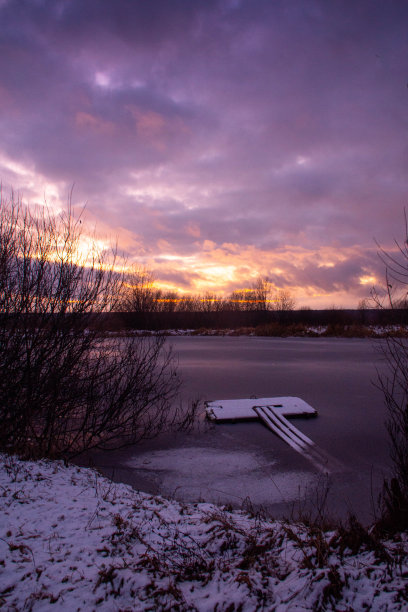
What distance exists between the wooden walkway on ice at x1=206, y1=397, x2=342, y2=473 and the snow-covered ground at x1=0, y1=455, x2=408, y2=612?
9.09ft

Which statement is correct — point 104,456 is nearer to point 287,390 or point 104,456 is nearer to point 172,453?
point 172,453

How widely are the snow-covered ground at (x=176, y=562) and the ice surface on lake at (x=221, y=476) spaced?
3.87ft

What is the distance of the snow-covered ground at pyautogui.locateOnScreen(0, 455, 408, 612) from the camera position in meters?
1.88

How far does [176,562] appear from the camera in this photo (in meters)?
2.16

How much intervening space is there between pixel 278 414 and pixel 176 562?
5237mm

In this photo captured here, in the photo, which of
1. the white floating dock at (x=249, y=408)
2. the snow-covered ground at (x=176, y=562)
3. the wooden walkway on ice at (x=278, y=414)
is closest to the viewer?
the snow-covered ground at (x=176, y=562)

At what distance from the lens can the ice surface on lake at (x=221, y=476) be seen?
3.99 m

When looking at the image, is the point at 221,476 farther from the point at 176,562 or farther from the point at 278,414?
the point at 278,414

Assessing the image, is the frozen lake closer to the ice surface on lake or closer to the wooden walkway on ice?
the ice surface on lake

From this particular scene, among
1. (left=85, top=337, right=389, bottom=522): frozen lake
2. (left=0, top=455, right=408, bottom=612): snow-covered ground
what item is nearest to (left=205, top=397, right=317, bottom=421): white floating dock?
(left=85, top=337, right=389, bottom=522): frozen lake

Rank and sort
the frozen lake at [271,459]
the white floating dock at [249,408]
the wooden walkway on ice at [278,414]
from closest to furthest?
the frozen lake at [271,459] < the wooden walkway on ice at [278,414] < the white floating dock at [249,408]

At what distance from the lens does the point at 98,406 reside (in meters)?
5.31

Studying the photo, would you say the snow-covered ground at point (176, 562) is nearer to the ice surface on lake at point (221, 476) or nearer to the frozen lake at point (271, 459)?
the frozen lake at point (271, 459)

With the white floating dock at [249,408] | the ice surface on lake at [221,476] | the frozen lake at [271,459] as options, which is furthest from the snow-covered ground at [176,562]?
the white floating dock at [249,408]
